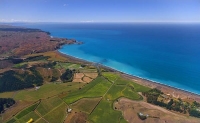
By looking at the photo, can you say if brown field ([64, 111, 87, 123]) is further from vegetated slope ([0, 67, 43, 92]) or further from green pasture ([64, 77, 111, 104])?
vegetated slope ([0, 67, 43, 92])

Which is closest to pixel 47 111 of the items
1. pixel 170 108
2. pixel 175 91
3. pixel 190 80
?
pixel 170 108

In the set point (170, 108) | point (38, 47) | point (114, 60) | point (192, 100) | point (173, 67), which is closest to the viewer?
point (170, 108)

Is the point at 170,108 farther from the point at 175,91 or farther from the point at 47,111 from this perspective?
the point at 47,111

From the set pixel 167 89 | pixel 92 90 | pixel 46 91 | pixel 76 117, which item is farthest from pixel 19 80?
pixel 167 89

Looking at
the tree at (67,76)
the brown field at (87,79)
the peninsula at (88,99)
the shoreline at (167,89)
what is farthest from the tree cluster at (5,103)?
the shoreline at (167,89)

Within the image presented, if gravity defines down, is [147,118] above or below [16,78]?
below

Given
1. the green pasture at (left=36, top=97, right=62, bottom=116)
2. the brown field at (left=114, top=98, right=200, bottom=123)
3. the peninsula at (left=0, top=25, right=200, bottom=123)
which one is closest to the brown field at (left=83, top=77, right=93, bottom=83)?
the peninsula at (left=0, top=25, right=200, bottom=123)
